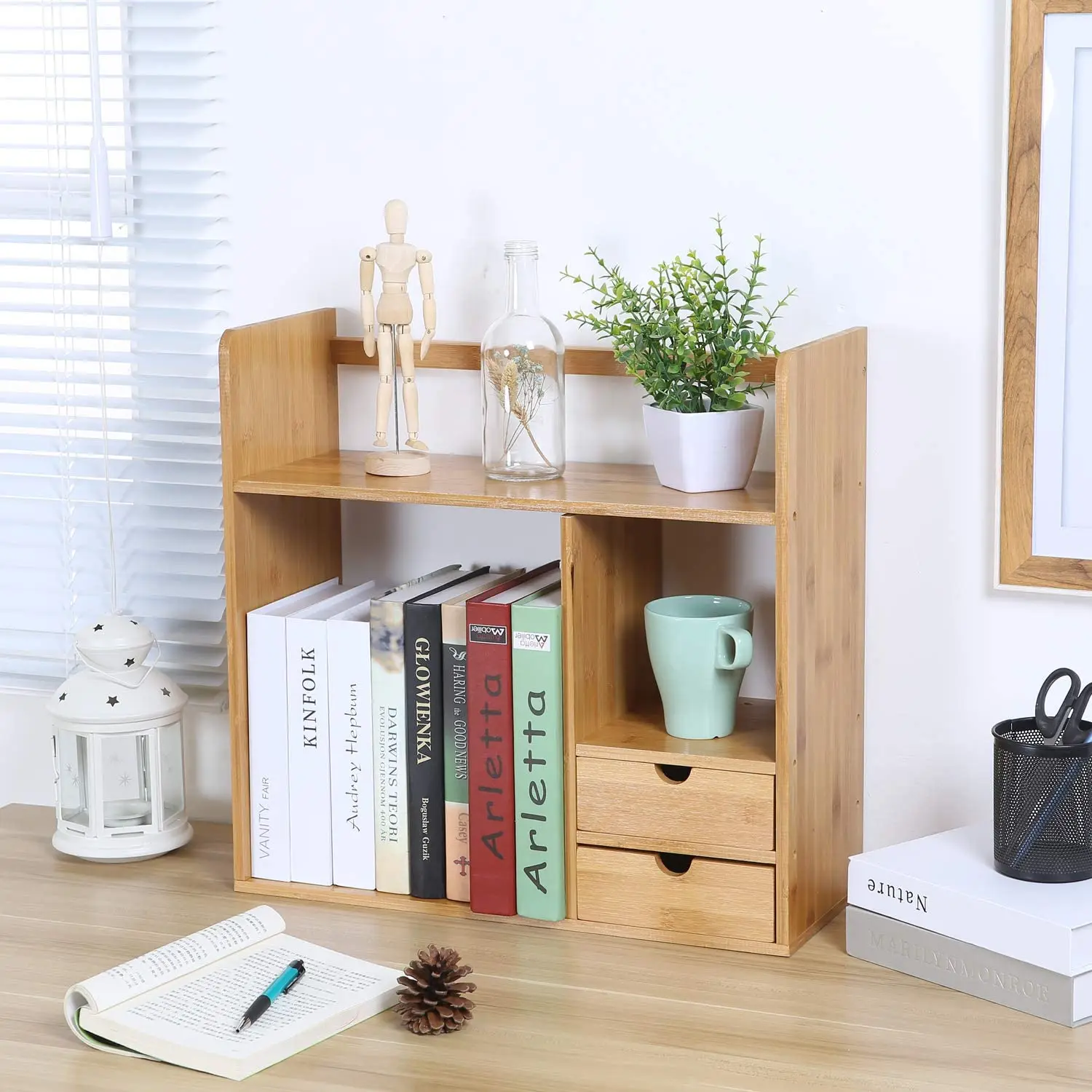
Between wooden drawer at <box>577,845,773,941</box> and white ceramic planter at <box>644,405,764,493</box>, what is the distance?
332 millimetres

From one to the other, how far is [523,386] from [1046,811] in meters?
0.60

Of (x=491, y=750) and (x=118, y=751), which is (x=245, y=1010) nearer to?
(x=491, y=750)

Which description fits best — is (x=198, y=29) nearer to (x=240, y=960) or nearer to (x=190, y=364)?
(x=190, y=364)

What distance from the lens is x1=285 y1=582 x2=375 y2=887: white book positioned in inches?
59.2

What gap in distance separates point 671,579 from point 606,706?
0.17 metres

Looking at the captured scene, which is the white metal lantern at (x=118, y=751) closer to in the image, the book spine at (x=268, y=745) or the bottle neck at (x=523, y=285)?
the book spine at (x=268, y=745)

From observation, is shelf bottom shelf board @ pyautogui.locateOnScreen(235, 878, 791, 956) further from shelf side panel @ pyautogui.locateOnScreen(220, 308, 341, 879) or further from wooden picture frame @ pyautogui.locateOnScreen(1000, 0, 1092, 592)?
wooden picture frame @ pyautogui.locateOnScreen(1000, 0, 1092, 592)

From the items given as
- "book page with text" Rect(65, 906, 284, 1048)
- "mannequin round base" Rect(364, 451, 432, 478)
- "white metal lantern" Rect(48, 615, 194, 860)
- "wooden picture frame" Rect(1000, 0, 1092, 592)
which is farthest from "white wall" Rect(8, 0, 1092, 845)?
"book page with text" Rect(65, 906, 284, 1048)

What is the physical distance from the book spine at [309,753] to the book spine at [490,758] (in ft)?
0.50

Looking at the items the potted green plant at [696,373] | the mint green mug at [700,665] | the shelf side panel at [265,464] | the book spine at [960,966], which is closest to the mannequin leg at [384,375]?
the shelf side panel at [265,464]

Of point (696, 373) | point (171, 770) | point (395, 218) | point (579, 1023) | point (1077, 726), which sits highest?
point (395, 218)

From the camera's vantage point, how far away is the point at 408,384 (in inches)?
60.7

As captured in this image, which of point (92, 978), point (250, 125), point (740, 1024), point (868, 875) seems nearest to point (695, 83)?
point (250, 125)

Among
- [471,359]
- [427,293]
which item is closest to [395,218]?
[427,293]
